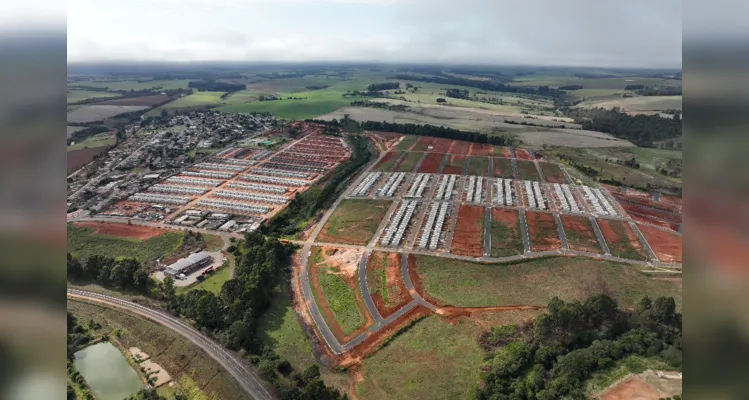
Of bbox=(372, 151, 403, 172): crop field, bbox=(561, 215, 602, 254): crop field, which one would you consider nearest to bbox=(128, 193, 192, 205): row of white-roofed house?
bbox=(372, 151, 403, 172): crop field

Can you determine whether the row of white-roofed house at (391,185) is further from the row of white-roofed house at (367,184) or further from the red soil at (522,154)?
the red soil at (522,154)

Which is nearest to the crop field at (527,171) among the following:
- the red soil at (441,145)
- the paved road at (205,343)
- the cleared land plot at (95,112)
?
the red soil at (441,145)

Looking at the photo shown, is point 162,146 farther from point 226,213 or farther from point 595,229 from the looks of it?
point 595,229

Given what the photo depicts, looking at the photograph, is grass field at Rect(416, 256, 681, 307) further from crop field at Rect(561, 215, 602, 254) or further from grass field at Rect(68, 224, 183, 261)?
grass field at Rect(68, 224, 183, 261)
